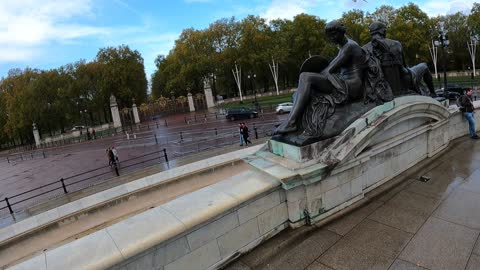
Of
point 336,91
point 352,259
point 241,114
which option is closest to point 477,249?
point 352,259

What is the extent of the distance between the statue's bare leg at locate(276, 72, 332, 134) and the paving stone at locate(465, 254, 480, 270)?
120 inches

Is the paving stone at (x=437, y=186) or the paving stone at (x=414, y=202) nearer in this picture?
the paving stone at (x=414, y=202)

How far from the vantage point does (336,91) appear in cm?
552

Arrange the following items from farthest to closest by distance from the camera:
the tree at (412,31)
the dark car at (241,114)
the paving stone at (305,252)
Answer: the tree at (412,31) → the dark car at (241,114) → the paving stone at (305,252)

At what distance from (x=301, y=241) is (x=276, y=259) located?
1.81 feet

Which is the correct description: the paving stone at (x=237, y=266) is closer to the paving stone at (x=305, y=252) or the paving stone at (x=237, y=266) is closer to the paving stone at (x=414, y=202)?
the paving stone at (x=305, y=252)

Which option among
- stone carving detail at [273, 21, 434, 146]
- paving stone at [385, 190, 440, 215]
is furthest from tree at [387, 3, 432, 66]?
paving stone at [385, 190, 440, 215]

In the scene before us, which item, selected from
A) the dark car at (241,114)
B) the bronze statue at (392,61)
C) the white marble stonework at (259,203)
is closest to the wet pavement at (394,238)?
the white marble stonework at (259,203)

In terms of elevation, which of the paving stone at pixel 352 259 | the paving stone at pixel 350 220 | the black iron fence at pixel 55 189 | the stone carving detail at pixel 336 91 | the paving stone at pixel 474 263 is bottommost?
the black iron fence at pixel 55 189

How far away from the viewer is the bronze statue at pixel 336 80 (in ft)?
17.7

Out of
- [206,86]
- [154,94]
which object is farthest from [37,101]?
[154,94]

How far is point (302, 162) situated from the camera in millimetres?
4828

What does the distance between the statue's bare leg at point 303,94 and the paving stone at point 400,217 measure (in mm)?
2019

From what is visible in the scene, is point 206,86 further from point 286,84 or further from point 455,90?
point 455,90
